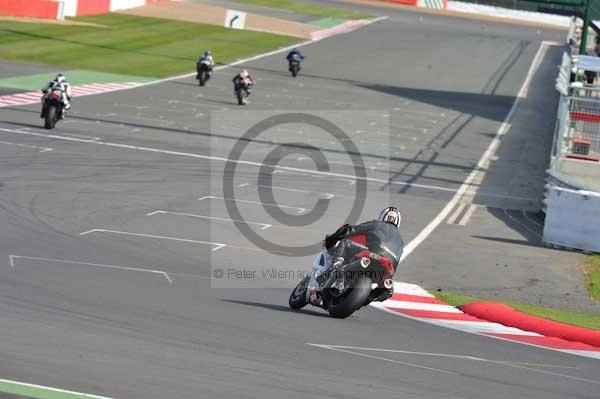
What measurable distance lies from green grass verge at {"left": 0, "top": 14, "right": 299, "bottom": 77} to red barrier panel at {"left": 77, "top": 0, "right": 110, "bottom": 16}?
847 millimetres

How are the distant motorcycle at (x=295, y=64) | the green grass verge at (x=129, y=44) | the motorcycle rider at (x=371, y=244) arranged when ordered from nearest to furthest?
the motorcycle rider at (x=371, y=244)
the green grass verge at (x=129, y=44)
the distant motorcycle at (x=295, y=64)

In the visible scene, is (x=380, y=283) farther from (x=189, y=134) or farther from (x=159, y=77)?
(x=159, y=77)

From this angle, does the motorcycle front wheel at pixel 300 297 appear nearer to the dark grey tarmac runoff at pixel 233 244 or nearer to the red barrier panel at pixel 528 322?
the dark grey tarmac runoff at pixel 233 244

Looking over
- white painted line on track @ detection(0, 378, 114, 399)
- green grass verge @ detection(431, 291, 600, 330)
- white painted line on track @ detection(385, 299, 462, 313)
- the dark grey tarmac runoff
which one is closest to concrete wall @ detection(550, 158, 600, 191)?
the dark grey tarmac runoff

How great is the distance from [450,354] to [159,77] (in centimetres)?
4157

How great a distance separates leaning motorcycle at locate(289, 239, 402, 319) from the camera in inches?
528

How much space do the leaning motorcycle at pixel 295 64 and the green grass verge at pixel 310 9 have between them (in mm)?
32263

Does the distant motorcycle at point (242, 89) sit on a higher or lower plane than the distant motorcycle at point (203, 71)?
lower

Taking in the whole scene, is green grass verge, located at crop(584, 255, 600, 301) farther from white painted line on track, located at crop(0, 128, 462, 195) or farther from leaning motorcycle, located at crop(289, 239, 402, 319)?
white painted line on track, located at crop(0, 128, 462, 195)

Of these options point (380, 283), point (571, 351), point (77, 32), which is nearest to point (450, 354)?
point (380, 283)

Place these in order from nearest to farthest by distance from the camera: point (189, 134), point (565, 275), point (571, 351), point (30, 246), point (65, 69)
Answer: point (571, 351) < point (30, 246) < point (565, 275) < point (189, 134) < point (65, 69)

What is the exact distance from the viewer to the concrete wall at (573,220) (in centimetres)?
2338

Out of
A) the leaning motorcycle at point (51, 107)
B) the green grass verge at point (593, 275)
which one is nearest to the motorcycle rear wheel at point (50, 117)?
the leaning motorcycle at point (51, 107)

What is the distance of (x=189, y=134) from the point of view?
119ft
